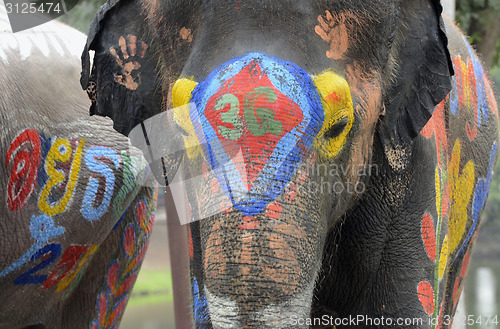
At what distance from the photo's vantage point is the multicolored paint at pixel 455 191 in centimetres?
296

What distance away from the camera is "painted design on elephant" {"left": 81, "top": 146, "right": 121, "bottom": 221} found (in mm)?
3814

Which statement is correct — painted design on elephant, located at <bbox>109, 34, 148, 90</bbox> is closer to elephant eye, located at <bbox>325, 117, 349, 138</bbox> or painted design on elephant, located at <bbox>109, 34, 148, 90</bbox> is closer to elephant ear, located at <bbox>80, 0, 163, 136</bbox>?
elephant ear, located at <bbox>80, 0, 163, 136</bbox>


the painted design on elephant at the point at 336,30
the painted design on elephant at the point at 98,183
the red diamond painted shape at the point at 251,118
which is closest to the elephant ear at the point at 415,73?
the painted design on elephant at the point at 336,30

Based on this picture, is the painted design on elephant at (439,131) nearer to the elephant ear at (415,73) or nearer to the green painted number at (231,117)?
the elephant ear at (415,73)

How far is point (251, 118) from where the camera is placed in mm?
2209

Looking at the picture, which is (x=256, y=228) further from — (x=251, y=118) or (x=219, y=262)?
(x=251, y=118)

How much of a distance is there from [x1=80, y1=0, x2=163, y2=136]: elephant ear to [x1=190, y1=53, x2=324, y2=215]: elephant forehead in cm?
46

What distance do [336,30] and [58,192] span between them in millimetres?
1723

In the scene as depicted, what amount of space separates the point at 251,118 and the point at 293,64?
0.80 ft

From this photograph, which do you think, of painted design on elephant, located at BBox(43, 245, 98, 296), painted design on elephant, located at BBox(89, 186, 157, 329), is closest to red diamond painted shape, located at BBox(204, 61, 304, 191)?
painted design on elephant, located at BBox(43, 245, 98, 296)

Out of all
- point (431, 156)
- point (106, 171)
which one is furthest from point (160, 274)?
point (431, 156)

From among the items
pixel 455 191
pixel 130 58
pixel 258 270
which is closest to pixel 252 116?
pixel 258 270

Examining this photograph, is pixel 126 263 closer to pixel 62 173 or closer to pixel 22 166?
pixel 62 173

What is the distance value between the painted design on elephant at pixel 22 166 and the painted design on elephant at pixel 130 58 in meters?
0.94
